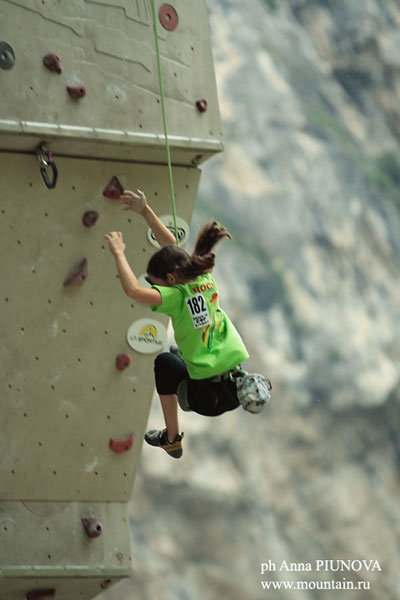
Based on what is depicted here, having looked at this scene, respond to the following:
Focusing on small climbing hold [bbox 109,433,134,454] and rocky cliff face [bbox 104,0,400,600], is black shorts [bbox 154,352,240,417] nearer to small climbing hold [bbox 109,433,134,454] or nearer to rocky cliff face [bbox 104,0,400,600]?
small climbing hold [bbox 109,433,134,454]

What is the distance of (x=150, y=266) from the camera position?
364 cm

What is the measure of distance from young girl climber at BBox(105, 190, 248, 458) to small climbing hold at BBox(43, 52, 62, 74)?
1.90 ft

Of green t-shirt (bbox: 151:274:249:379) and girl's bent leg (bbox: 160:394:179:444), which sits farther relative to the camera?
girl's bent leg (bbox: 160:394:179:444)

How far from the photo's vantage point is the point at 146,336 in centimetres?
464

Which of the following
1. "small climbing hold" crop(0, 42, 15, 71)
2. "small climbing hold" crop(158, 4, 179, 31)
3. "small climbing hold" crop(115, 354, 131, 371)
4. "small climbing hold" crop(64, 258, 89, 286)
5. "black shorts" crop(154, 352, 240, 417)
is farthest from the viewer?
"small climbing hold" crop(115, 354, 131, 371)

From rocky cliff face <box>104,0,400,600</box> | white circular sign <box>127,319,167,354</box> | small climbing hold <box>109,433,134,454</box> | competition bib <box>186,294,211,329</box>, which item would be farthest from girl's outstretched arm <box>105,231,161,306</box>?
rocky cliff face <box>104,0,400,600</box>

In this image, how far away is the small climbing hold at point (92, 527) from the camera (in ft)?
Result: 15.3

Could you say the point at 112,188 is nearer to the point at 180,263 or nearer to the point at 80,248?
the point at 80,248

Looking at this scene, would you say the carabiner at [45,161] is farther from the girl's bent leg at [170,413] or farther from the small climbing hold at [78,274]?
the girl's bent leg at [170,413]

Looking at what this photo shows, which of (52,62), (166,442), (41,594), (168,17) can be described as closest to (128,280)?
(166,442)

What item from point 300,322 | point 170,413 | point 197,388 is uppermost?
point 197,388

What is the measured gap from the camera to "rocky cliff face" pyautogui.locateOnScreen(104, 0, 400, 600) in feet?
37.2

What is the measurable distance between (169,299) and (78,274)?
0.81 m

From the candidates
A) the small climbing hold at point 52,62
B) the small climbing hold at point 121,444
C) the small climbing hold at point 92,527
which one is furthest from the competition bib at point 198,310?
the small climbing hold at point 92,527
